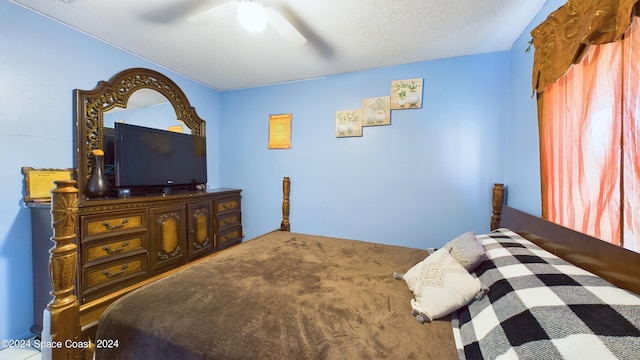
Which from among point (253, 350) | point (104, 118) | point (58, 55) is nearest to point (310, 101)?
point (104, 118)

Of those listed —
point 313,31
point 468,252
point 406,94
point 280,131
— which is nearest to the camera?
point 468,252

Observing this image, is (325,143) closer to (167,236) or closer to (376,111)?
(376,111)

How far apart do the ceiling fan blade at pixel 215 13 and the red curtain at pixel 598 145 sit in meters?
1.82

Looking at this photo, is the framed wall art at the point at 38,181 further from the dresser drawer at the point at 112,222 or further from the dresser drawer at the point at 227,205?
the dresser drawer at the point at 227,205

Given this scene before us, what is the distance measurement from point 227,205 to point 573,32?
3.22 m

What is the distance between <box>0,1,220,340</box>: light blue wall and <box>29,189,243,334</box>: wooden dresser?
0.27 feet

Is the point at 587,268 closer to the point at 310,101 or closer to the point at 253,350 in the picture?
the point at 253,350

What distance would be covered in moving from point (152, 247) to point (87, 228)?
50 centimetres

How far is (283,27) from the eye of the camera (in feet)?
4.91

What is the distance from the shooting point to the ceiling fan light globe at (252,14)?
1275 millimetres

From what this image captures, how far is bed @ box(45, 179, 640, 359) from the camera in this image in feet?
1.92

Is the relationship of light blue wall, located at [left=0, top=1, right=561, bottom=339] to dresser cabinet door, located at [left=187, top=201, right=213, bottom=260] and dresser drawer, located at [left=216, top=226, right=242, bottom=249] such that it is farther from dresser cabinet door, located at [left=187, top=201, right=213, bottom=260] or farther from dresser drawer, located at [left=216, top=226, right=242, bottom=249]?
dresser cabinet door, located at [left=187, top=201, right=213, bottom=260]

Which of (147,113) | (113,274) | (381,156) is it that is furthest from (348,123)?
(113,274)

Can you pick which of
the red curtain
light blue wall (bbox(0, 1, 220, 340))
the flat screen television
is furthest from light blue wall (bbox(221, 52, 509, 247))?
light blue wall (bbox(0, 1, 220, 340))
